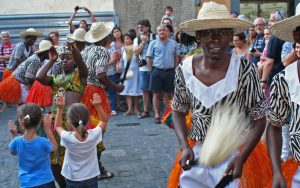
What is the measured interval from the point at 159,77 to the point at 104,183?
173 inches

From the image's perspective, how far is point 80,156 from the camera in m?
4.84

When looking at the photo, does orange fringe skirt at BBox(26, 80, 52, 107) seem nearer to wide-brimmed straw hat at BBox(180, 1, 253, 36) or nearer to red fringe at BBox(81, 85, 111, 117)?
red fringe at BBox(81, 85, 111, 117)

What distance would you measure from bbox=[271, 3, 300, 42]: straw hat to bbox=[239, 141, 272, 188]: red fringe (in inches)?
33.7

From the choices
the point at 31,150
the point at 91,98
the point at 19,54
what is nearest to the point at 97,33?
the point at 91,98

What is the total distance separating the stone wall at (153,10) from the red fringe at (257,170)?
1069 centimetres

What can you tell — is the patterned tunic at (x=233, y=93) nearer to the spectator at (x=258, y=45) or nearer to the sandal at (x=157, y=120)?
the spectator at (x=258, y=45)

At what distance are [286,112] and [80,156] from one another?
2301 millimetres

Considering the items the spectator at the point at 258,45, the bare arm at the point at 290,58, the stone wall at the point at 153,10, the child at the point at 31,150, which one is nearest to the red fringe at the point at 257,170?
the child at the point at 31,150

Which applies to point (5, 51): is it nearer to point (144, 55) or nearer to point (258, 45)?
point (144, 55)

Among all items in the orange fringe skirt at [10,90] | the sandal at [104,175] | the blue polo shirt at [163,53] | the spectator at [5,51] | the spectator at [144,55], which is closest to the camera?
the sandal at [104,175]

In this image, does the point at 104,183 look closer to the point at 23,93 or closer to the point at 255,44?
the point at 255,44

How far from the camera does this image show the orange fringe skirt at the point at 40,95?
7297 mm

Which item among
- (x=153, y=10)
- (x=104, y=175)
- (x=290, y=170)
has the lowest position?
(x=104, y=175)

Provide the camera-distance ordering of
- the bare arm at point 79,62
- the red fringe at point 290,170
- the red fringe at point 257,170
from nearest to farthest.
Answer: the red fringe at point 290,170, the red fringe at point 257,170, the bare arm at point 79,62
